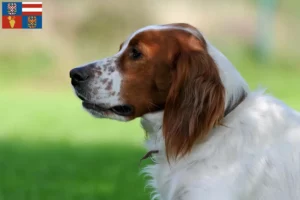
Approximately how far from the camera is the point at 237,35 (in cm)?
1508

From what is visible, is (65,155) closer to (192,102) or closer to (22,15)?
(192,102)

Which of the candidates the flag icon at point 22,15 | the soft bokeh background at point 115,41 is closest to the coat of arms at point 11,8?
the flag icon at point 22,15

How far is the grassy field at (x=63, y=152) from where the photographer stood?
644cm

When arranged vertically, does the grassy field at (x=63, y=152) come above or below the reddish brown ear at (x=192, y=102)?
below

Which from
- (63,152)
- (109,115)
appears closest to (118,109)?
(109,115)

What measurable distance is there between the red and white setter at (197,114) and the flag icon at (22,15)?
1057cm

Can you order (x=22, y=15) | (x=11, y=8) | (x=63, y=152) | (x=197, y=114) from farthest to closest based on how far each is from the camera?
(x=22, y=15), (x=11, y=8), (x=63, y=152), (x=197, y=114)

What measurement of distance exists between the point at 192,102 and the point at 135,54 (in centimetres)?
46

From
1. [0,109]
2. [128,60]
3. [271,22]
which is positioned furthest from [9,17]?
[128,60]

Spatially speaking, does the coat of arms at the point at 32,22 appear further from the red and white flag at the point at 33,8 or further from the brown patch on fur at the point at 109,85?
the brown patch on fur at the point at 109,85

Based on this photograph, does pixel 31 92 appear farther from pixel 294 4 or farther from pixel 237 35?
pixel 294 4

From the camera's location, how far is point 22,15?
14836 millimetres

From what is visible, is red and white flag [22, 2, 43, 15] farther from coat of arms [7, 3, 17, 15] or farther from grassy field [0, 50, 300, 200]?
grassy field [0, 50, 300, 200]

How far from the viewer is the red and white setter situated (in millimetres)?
3770
